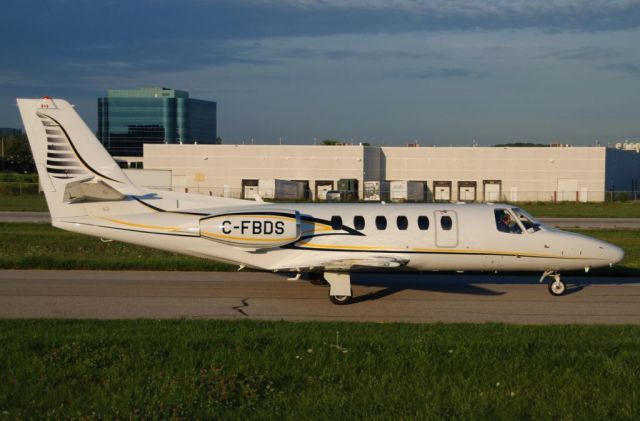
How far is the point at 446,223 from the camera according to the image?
18.7 metres

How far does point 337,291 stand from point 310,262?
93 centimetres

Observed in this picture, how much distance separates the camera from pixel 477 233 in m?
18.7

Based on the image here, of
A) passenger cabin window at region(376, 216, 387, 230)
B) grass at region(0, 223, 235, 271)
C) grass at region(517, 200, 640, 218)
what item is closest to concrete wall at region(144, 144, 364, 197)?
grass at region(517, 200, 640, 218)

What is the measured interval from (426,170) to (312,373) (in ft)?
204

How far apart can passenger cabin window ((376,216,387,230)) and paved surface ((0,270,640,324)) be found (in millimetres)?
1684

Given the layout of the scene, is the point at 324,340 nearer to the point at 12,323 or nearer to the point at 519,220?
the point at 12,323

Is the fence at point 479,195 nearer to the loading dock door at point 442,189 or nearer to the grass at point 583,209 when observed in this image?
the loading dock door at point 442,189

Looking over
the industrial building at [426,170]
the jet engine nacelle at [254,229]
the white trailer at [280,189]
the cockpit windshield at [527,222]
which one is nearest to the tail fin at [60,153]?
the jet engine nacelle at [254,229]

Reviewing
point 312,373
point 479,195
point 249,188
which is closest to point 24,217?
point 249,188

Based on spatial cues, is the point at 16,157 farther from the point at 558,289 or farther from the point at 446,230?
the point at 558,289

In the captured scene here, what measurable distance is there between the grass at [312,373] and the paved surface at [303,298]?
2836 mm

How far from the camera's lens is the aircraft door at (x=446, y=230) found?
18.6 metres

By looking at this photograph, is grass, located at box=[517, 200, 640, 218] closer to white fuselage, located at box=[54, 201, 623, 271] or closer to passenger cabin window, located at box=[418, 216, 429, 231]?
white fuselage, located at box=[54, 201, 623, 271]

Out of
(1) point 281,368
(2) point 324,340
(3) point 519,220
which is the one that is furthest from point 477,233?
(1) point 281,368
